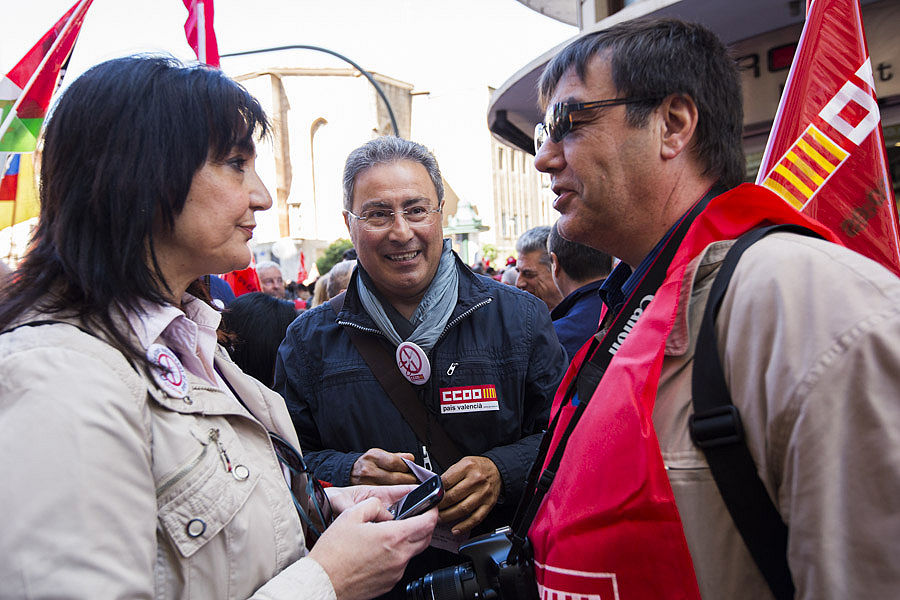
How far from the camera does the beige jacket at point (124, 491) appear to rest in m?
0.98

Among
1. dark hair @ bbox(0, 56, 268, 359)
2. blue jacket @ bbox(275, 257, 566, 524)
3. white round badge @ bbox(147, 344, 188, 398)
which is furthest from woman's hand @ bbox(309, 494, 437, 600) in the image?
blue jacket @ bbox(275, 257, 566, 524)

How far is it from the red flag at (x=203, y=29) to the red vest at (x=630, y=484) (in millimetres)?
4644

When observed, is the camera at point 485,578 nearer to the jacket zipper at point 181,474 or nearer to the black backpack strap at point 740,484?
the black backpack strap at point 740,484

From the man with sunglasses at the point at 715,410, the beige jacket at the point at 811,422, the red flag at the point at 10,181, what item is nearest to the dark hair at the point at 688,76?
the man with sunglasses at the point at 715,410

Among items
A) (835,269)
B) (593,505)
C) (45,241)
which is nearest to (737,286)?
(835,269)

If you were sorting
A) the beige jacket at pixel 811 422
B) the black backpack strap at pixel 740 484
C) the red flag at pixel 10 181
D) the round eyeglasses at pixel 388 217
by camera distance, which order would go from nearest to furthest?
1. the beige jacket at pixel 811 422
2. the black backpack strap at pixel 740 484
3. the round eyeglasses at pixel 388 217
4. the red flag at pixel 10 181

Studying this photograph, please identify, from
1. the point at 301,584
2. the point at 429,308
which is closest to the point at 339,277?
the point at 429,308

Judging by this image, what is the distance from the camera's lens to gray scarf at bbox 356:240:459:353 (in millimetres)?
2377

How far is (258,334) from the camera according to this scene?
3.37 meters

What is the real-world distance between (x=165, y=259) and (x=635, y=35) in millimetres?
1236

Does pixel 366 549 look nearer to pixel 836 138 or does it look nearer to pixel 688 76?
pixel 688 76

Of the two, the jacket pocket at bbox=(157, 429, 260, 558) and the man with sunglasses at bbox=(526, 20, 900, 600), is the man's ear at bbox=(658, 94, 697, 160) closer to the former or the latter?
the man with sunglasses at bbox=(526, 20, 900, 600)

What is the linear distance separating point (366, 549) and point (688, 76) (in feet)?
4.36

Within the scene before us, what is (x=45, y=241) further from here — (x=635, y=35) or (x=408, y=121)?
(x=408, y=121)
